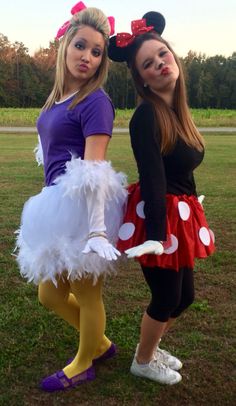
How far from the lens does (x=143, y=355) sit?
2646 millimetres

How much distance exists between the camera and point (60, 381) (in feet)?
8.45

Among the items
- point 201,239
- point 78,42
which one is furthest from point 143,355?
point 78,42

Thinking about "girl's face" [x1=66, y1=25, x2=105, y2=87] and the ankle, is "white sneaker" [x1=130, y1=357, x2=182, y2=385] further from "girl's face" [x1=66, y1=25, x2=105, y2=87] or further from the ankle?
"girl's face" [x1=66, y1=25, x2=105, y2=87]

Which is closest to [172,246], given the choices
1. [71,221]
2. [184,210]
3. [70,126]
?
[184,210]

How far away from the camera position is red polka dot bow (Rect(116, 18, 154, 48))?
95.3 inches

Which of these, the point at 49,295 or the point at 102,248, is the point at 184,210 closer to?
the point at 102,248

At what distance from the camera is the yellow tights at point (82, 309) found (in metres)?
2.52

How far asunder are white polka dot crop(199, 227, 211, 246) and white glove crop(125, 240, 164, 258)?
0.32 m

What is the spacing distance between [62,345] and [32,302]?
2.13ft

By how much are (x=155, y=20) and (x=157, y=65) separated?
11.1 inches

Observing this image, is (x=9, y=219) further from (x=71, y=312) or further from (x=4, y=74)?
(x=4, y=74)

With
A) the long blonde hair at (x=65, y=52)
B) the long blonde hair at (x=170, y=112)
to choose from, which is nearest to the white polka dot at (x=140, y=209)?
the long blonde hair at (x=170, y=112)

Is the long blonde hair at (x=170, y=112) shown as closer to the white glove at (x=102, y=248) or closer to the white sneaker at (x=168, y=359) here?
the white glove at (x=102, y=248)

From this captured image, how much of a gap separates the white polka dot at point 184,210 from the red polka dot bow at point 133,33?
82cm
